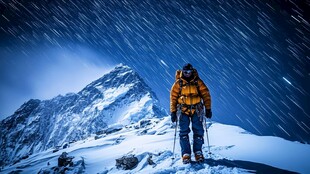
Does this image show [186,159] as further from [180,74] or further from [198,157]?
[180,74]

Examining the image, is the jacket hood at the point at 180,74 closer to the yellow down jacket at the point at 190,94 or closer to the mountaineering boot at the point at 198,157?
the yellow down jacket at the point at 190,94

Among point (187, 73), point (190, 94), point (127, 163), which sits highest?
point (187, 73)

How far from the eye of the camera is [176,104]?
7.19m

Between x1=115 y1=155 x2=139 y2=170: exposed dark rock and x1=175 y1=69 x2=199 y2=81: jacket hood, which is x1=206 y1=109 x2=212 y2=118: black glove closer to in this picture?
x1=175 y1=69 x2=199 y2=81: jacket hood

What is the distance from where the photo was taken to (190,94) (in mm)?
7027

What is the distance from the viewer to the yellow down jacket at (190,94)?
6991 mm

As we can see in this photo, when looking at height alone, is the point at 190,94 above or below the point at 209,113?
above

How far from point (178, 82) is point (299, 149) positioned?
7755mm

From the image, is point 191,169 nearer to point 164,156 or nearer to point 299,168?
point 299,168

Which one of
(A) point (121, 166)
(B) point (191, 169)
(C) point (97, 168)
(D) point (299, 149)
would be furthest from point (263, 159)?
(C) point (97, 168)

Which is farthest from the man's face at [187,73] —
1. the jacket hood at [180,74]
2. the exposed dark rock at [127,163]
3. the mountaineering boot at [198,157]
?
the exposed dark rock at [127,163]

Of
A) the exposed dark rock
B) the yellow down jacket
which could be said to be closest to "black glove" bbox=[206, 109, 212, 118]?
the yellow down jacket

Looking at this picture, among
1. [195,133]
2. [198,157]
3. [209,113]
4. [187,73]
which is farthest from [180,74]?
[198,157]

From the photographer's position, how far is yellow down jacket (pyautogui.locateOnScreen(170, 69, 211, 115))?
699 centimetres
